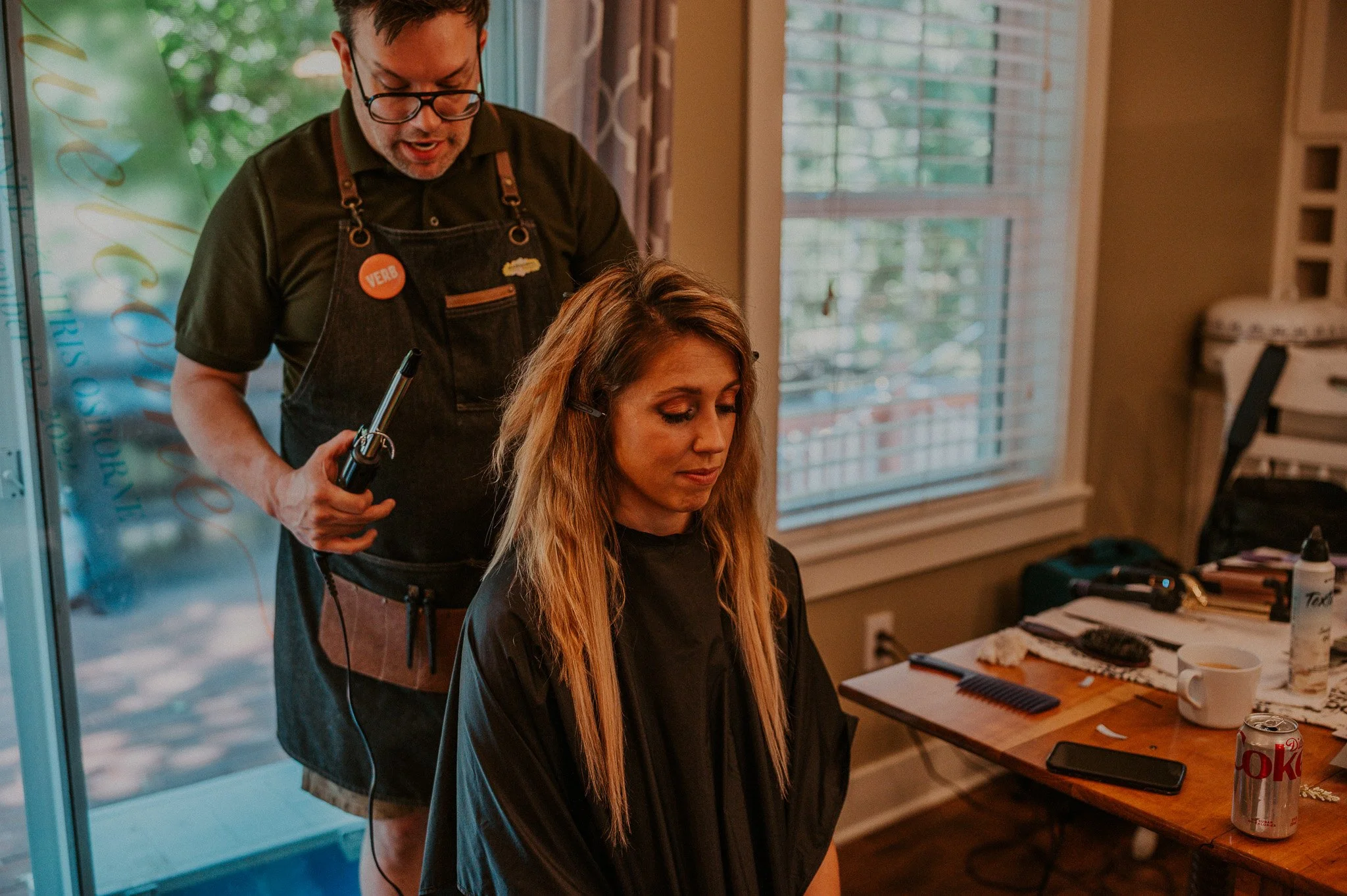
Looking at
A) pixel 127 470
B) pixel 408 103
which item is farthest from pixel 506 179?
pixel 127 470

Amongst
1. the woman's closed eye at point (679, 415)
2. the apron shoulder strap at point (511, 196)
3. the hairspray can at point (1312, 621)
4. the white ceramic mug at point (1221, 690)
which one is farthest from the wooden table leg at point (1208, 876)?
the apron shoulder strap at point (511, 196)

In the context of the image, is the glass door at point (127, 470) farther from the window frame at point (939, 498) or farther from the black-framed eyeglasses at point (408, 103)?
the window frame at point (939, 498)

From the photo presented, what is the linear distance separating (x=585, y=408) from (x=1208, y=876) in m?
0.91

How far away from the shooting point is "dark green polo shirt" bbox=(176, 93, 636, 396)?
1585 millimetres

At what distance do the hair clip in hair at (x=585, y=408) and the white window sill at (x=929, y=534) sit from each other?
47.2 inches

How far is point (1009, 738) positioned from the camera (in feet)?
4.99

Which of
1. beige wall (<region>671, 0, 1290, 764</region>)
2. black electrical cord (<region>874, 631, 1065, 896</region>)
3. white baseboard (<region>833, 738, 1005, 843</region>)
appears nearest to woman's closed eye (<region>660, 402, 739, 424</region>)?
beige wall (<region>671, 0, 1290, 764</region>)

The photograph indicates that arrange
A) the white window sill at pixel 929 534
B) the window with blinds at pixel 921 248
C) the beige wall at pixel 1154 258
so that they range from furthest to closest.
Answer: the beige wall at pixel 1154 258 → the white window sill at pixel 929 534 → the window with blinds at pixel 921 248

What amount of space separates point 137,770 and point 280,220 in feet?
3.05

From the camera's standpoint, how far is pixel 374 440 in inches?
55.2

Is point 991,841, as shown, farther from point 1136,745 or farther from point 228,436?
point 228,436

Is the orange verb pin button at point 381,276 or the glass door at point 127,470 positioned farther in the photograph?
the glass door at point 127,470

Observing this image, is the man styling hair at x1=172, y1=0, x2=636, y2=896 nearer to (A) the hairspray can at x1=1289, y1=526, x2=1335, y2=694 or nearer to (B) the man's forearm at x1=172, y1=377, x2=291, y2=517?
(B) the man's forearm at x1=172, y1=377, x2=291, y2=517

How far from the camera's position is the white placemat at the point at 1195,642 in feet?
5.24
